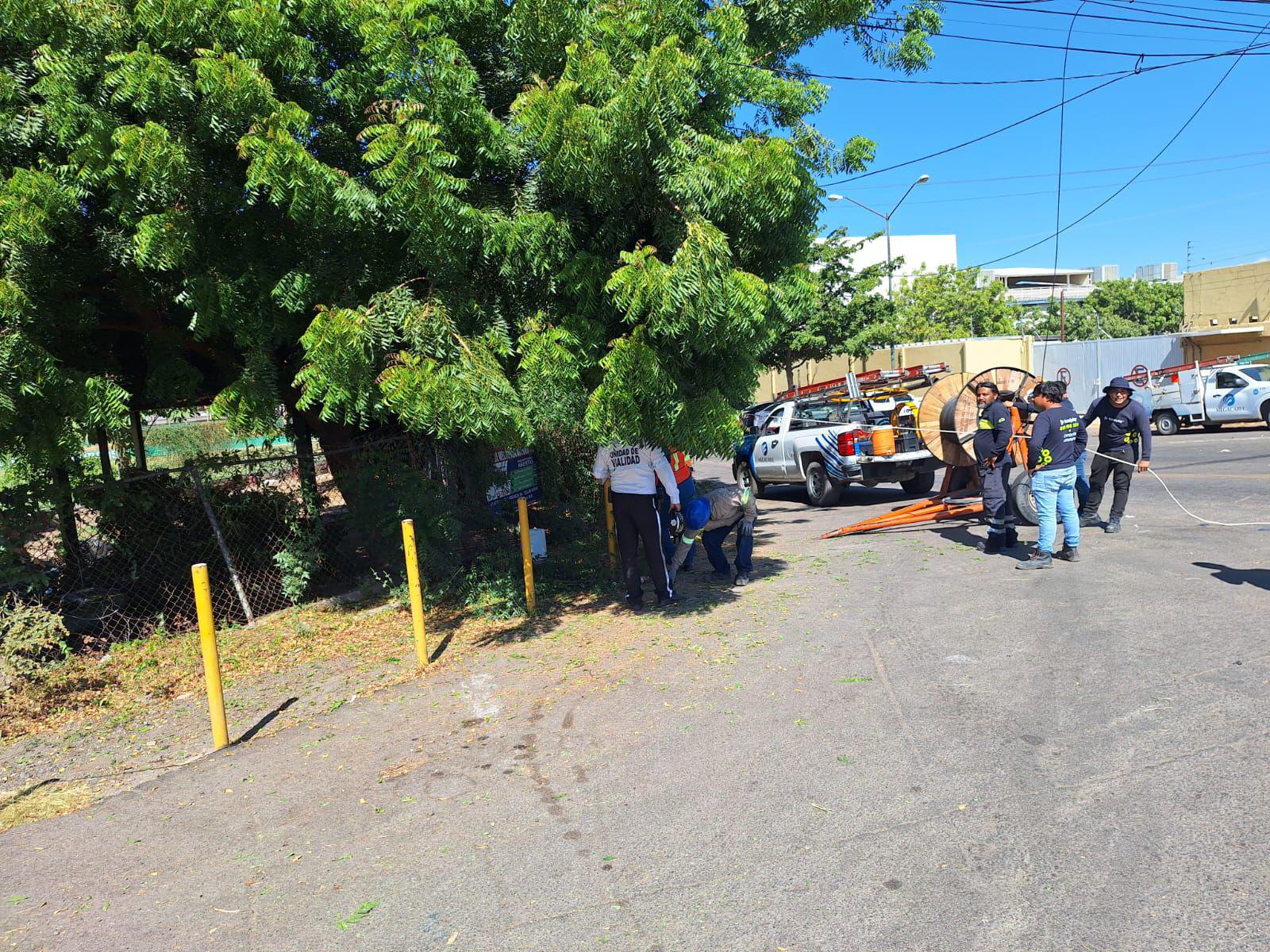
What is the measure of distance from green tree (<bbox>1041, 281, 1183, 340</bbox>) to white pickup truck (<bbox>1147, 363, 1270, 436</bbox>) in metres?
38.0

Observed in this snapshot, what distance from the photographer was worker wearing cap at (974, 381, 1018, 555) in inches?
368

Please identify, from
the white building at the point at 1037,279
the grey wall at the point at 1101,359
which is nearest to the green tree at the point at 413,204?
the grey wall at the point at 1101,359

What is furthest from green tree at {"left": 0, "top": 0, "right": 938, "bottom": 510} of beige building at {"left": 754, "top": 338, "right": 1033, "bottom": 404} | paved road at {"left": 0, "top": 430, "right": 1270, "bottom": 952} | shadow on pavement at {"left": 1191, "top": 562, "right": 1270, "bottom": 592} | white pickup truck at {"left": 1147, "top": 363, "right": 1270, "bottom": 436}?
beige building at {"left": 754, "top": 338, "right": 1033, "bottom": 404}

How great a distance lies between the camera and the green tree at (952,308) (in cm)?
4828

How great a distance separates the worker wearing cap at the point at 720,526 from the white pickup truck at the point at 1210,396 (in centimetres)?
1879

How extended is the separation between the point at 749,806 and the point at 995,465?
643 cm

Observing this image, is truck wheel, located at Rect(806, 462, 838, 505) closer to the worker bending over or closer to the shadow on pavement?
the worker bending over

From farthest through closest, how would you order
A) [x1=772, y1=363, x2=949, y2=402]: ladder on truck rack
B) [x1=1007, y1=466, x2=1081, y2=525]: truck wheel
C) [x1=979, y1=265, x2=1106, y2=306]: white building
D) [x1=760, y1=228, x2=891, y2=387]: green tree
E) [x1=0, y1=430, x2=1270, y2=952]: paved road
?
[x1=979, y1=265, x2=1106, y2=306]: white building < [x1=760, y1=228, x2=891, y2=387]: green tree < [x1=772, y1=363, x2=949, y2=402]: ladder on truck rack < [x1=1007, y1=466, x2=1081, y2=525]: truck wheel < [x1=0, y1=430, x2=1270, y2=952]: paved road

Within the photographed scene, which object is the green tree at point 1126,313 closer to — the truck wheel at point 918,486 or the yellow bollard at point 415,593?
the truck wheel at point 918,486

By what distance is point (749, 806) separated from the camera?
423cm

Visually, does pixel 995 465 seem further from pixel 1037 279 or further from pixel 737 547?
pixel 1037 279

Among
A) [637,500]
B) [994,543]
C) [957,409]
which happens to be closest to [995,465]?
[994,543]

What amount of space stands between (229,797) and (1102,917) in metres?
4.26

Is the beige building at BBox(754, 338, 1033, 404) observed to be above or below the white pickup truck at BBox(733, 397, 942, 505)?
above
